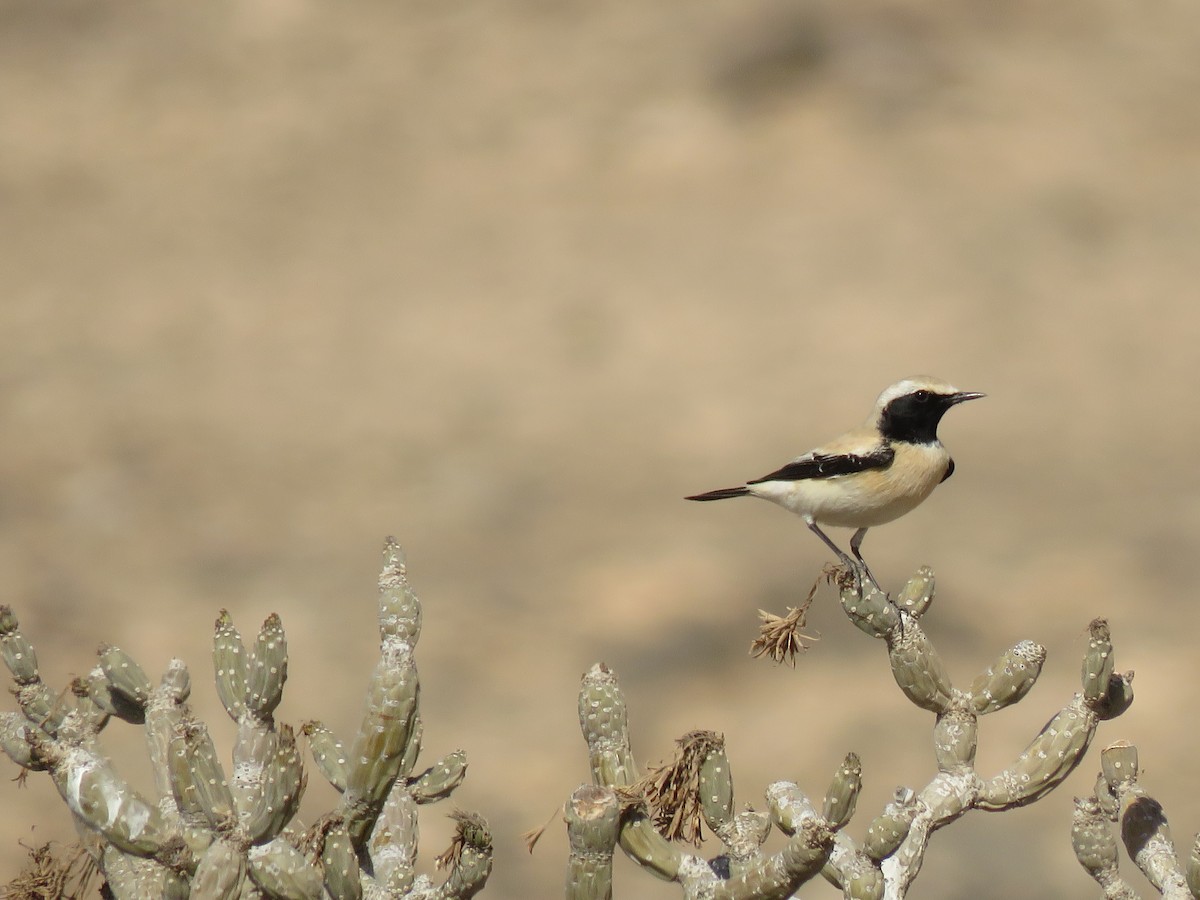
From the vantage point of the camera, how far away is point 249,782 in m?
4.82

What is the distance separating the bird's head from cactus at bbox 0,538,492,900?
8.69 feet

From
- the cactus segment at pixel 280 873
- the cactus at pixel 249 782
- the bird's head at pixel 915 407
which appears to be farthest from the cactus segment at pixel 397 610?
the bird's head at pixel 915 407

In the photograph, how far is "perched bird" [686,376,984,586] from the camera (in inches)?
281

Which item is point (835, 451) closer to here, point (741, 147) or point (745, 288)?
point (745, 288)

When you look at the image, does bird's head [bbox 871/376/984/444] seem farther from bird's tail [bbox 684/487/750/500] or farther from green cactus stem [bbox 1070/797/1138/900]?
green cactus stem [bbox 1070/797/1138/900]

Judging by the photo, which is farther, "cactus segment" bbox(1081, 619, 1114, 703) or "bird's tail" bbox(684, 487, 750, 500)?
"bird's tail" bbox(684, 487, 750, 500)

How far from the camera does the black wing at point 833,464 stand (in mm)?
7145

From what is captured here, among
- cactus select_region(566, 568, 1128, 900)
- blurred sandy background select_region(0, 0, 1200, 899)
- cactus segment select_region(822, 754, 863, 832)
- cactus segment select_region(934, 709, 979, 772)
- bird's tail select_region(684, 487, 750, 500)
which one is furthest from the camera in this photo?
blurred sandy background select_region(0, 0, 1200, 899)

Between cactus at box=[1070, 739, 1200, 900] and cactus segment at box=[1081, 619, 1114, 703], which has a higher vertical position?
cactus segment at box=[1081, 619, 1114, 703]

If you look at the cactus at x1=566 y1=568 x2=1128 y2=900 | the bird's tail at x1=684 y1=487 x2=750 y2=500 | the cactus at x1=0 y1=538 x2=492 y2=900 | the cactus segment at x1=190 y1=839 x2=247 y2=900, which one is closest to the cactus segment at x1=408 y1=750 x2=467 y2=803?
the cactus at x1=0 y1=538 x2=492 y2=900

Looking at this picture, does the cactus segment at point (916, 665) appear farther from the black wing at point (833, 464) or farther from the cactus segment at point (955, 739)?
the black wing at point (833, 464)

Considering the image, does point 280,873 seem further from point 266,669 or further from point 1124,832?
point 1124,832

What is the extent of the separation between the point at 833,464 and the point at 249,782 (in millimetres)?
3429

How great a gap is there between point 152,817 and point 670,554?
13784mm
